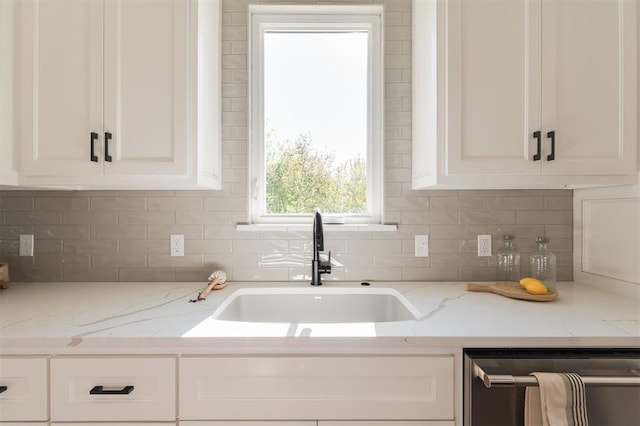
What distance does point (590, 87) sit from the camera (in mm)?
1334

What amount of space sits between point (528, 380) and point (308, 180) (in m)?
1.26

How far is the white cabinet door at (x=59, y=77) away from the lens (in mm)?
1332

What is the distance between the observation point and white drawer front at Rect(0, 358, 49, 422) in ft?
3.26

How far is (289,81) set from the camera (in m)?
1.81

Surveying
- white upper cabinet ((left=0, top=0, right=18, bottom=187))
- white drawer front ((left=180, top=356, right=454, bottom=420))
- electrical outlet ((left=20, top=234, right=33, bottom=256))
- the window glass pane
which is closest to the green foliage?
the window glass pane

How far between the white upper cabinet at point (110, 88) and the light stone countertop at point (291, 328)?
53 centimetres

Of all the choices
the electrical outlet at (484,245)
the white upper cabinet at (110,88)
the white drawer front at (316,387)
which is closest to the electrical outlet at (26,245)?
the white upper cabinet at (110,88)

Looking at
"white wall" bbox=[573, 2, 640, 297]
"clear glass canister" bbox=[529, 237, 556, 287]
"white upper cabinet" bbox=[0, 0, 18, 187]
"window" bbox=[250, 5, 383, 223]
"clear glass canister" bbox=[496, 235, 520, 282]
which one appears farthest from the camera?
"window" bbox=[250, 5, 383, 223]

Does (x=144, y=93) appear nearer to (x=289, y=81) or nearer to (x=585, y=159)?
(x=289, y=81)

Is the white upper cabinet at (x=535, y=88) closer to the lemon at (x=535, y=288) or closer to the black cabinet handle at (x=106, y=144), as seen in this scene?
the lemon at (x=535, y=288)

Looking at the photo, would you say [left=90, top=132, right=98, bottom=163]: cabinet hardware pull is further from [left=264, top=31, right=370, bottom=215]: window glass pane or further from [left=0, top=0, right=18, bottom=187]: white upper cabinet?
[left=264, top=31, right=370, bottom=215]: window glass pane

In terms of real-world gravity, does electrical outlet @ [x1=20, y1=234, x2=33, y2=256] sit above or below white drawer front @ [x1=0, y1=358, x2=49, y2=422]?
above

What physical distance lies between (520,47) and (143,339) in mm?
1710

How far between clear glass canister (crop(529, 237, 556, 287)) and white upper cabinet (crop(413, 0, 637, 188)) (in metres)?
0.41
